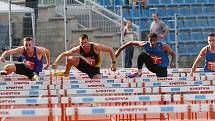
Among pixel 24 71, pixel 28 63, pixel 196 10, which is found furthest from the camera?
pixel 196 10

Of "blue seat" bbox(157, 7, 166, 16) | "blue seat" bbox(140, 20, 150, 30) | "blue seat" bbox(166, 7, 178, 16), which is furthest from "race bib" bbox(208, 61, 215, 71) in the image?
"blue seat" bbox(166, 7, 178, 16)

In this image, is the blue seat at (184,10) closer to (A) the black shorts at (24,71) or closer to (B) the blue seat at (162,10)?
(B) the blue seat at (162,10)

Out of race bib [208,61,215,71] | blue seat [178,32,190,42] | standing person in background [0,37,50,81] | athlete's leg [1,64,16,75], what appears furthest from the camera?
blue seat [178,32,190,42]

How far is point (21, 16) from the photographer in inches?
768

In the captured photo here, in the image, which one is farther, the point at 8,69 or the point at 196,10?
the point at 196,10

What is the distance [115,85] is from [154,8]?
15108 mm

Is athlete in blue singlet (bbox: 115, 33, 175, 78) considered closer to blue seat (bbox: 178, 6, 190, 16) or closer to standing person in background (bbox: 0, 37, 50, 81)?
standing person in background (bbox: 0, 37, 50, 81)

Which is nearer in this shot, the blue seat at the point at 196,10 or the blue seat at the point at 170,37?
the blue seat at the point at 170,37

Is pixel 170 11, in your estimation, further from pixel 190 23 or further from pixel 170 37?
pixel 170 37

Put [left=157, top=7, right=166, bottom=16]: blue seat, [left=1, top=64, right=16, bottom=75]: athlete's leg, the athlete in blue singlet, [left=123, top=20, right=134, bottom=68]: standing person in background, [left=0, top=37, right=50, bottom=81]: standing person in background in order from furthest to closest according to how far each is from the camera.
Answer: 1. [left=157, top=7, right=166, bottom=16]: blue seat
2. [left=123, top=20, right=134, bottom=68]: standing person in background
3. the athlete in blue singlet
4. [left=0, top=37, right=50, bottom=81]: standing person in background
5. [left=1, top=64, right=16, bottom=75]: athlete's leg

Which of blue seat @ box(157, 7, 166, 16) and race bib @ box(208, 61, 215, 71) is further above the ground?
blue seat @ box(157, 7, 166, 16)

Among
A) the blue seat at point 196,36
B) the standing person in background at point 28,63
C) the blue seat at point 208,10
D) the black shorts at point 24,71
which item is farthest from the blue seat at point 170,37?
the black shorts at point 24,71

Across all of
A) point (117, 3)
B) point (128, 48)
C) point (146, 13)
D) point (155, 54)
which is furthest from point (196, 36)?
point (155, 54)

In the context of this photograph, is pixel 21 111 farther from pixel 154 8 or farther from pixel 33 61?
pixel 154 8
